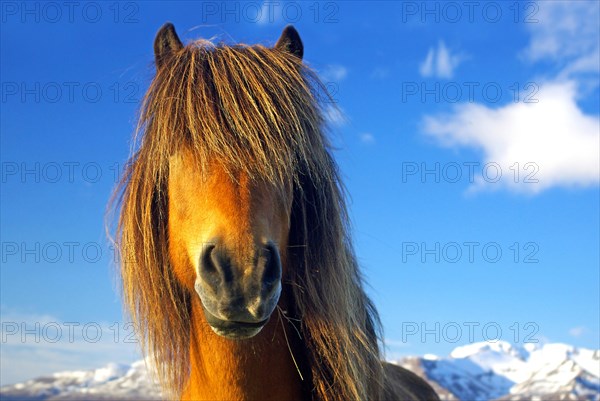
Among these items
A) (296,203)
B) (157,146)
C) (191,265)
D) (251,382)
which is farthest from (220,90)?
(251,382)

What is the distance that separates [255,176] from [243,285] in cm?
67

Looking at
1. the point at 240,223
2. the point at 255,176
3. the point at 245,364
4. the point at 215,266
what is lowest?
the point at 245,364

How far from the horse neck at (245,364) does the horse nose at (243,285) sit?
1.75 ft

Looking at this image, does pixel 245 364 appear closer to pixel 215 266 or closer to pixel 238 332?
pixel 238 332

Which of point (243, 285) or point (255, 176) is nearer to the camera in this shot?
point (243, 285)

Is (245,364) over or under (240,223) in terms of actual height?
under

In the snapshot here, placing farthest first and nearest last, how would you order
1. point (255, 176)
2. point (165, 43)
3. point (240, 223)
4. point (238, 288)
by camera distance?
1. point (165, 43)
2. point (255, 176)
3. point (240, 223)
4. point (238, 288)

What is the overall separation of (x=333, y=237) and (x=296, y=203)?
302 mm

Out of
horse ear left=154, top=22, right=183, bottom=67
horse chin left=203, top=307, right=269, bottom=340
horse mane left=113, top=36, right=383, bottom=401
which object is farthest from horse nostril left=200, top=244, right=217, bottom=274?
horse ear left=154, top=22, right=183, bottom=67

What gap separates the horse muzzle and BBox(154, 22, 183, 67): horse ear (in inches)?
65.2

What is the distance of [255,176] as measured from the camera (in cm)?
322

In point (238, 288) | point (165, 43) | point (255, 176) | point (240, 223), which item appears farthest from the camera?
point (165, 43)

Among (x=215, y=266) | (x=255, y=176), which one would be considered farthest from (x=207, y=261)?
(x=255, y=176)

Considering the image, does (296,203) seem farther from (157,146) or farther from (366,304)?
(366,304)
